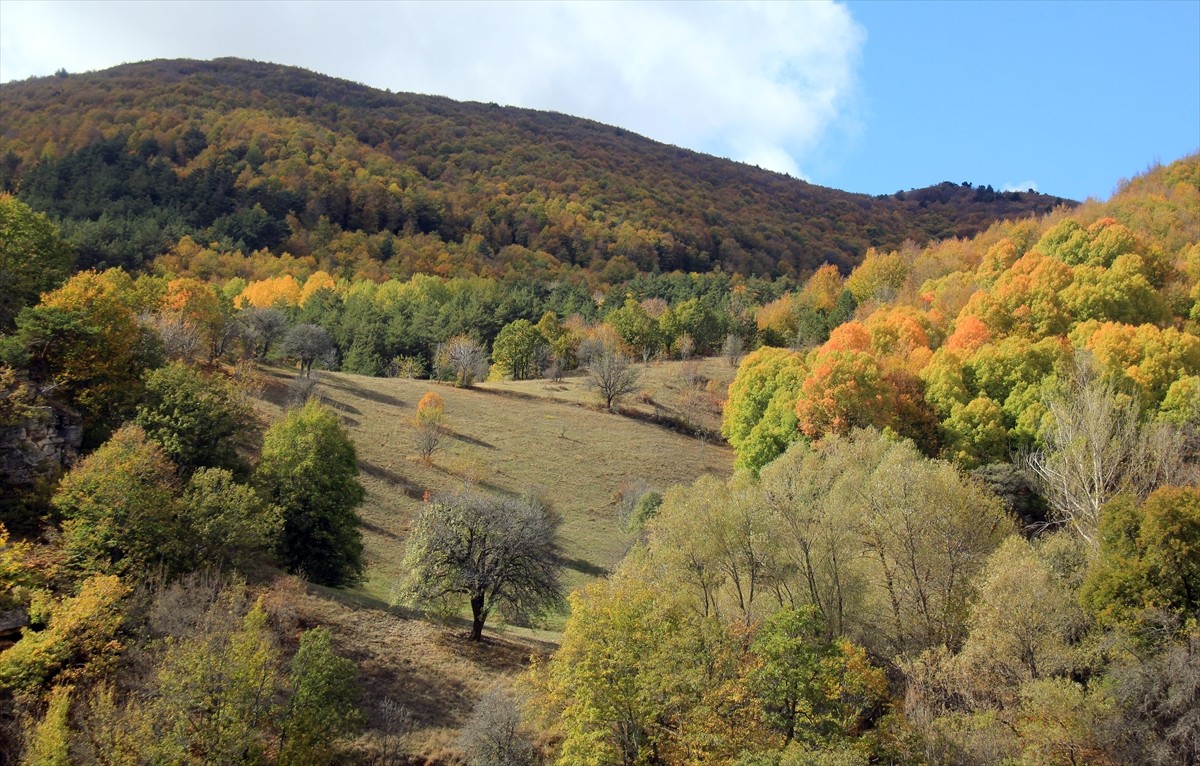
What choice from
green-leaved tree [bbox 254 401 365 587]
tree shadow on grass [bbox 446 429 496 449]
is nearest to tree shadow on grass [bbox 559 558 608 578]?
green-leaved tree [bbox 254 401 365 587]

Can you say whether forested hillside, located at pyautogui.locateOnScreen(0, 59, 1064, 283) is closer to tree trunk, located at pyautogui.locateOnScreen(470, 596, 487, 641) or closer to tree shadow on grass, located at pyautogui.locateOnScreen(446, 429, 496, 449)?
tree shadow on grass, located at pyautogui.locateOnScreen(446, 429, 496, 449)

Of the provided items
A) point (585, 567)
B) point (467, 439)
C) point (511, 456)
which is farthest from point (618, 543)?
point (467, 439)

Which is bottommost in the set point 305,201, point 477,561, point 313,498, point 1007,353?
point 477,561

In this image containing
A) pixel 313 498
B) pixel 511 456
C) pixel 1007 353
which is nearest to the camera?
pixel 313 498

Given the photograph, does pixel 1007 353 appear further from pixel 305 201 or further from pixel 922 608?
pixel 305 201

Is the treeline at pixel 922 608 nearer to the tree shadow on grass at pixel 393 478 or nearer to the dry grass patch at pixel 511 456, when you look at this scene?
the dry grass patch at pixel 511 456

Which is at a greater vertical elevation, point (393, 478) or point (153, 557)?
point (393, 478)

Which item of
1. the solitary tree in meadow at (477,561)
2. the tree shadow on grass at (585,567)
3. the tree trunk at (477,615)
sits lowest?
the tree trunk at (477,615)

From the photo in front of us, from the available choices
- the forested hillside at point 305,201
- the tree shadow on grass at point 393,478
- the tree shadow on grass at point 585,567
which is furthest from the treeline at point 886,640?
the forested hillside at point 305,201

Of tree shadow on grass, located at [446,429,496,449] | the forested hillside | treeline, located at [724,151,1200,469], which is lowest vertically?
tree shadow on grass, located at [446,429,496,449]

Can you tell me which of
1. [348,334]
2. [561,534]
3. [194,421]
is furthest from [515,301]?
[194,421]

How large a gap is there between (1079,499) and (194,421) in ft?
124

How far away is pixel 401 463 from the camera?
52.0 m

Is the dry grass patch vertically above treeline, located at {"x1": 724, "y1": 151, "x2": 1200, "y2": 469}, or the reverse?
treeline, located at {"x1": 724, "y1": 151, "x2": 1200, "y2": 469}
